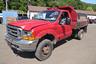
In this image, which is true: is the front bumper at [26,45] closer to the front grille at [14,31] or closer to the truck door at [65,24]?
the front grille at [14,31]

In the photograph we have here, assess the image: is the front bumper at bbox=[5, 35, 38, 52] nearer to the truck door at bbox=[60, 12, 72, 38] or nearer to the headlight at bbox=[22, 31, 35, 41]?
the headlight at bbox=[22, 31, 35, 41]

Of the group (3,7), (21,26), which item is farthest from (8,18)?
(3,7)

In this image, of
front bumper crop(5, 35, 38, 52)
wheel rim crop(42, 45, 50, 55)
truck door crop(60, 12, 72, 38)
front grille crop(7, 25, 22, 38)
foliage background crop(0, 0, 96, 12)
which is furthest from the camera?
foliage background crop(0, 0, 96, 12)

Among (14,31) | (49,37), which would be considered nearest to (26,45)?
(14,31)

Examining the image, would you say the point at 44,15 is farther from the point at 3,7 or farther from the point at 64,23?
the point at 3,7

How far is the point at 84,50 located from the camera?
9117 millimetres

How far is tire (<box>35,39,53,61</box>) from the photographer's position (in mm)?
7024

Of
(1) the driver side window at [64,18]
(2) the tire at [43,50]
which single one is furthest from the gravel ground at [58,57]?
(1) the driver side window at [64,18]

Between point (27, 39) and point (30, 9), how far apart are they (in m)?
43.4

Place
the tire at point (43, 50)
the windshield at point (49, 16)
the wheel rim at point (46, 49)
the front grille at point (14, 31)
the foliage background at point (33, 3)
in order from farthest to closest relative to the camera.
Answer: the foliage background at point (33, 3) → the windshield at point (49, 16) → the wheel rim at point (46, 49) → the tire at point (43, 50) → the front grille at point (14, 31)

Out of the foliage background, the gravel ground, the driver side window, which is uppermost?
the driver side window

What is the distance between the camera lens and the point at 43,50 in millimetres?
7242

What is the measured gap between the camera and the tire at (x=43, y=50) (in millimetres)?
7024

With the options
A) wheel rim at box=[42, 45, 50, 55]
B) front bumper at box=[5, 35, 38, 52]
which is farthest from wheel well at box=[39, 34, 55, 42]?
front bumper at box=[5, 35, 38, 52]
